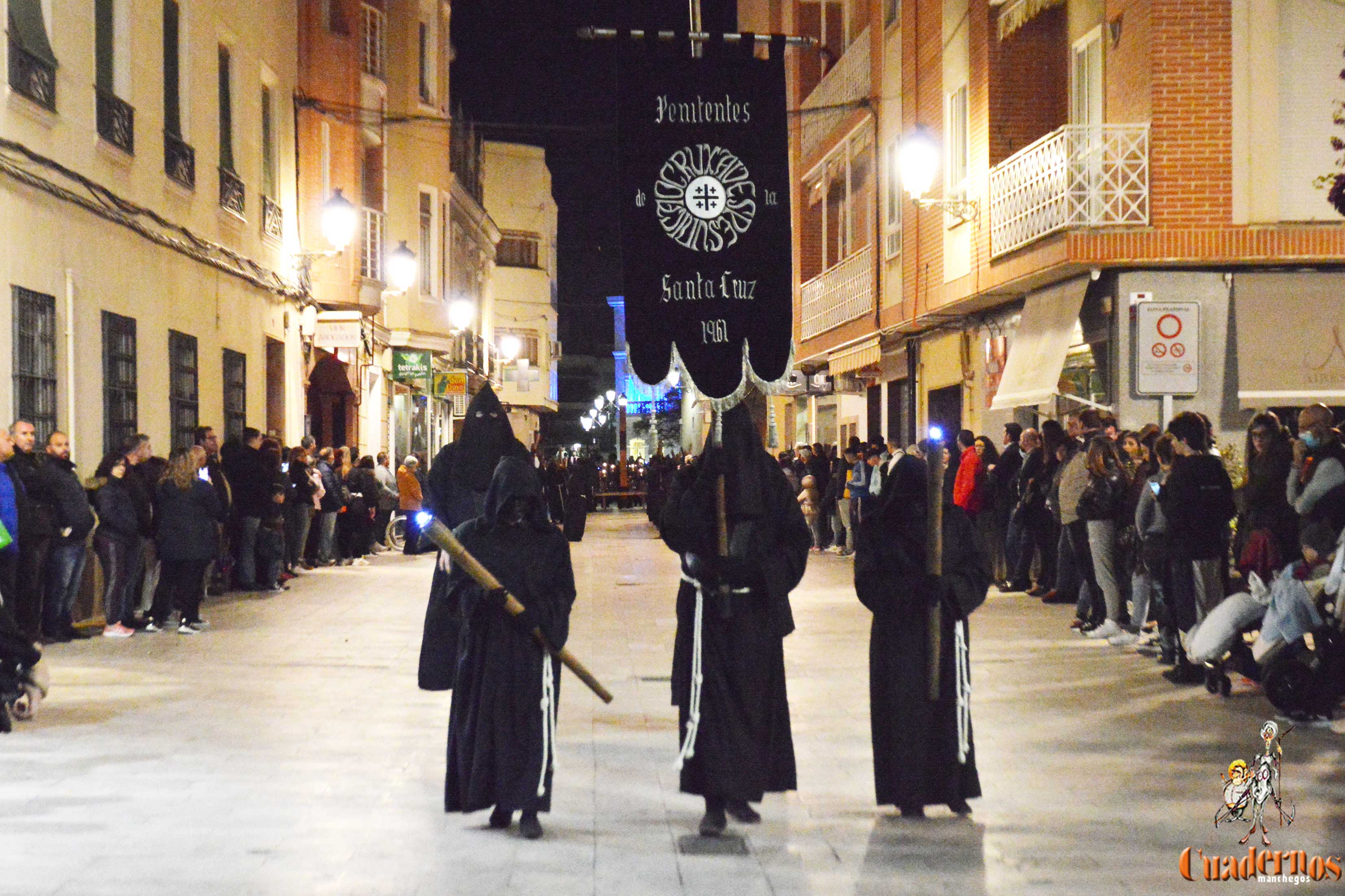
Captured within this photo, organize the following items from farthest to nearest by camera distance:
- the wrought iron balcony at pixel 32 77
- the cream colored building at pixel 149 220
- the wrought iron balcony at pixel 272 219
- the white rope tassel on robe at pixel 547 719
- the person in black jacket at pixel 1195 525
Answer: the wrought iron balcony at pixel 272 219
the cream colored building at pixel 149 220
the wrought iron balcony at pixel 32 77
the person in black jacket at pixel 1195 525
the white rope tassel on robe at pixel 547 719

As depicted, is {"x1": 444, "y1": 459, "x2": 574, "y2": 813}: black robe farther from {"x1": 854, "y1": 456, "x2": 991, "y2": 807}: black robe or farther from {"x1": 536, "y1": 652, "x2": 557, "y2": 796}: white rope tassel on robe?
{"x1": 854, "y1": 456, "x2": 991, "y2": 807}: black robe

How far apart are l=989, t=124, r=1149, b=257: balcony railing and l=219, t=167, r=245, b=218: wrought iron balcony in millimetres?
10538

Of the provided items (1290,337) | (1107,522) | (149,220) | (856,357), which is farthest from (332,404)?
(1107,522)

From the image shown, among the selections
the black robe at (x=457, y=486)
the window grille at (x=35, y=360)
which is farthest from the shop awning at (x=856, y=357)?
the black robe at (x=457, y=486)

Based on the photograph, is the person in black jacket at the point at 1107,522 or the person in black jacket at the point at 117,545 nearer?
the person in black jacket at the point at 1107,522

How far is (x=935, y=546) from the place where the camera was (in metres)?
7.21

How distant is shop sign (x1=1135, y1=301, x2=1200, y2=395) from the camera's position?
17562 millimetres

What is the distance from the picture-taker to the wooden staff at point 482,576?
22.0 feet

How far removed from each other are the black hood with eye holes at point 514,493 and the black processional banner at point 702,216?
6.81 meters

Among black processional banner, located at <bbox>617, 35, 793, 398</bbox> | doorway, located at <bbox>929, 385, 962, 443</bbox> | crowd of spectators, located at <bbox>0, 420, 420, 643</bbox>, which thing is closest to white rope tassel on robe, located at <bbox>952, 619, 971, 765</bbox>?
crowd of spectators, located at <bbox>0, 420, 420, 643</bbox>

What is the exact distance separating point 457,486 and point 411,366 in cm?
2596

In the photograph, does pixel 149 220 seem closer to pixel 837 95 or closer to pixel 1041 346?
pixel 1041 346

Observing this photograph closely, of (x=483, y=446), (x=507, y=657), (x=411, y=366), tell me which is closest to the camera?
(x=507, y=657)

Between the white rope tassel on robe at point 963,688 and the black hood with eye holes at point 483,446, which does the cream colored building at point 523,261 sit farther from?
the white rope tassel on robe at point 963,688
